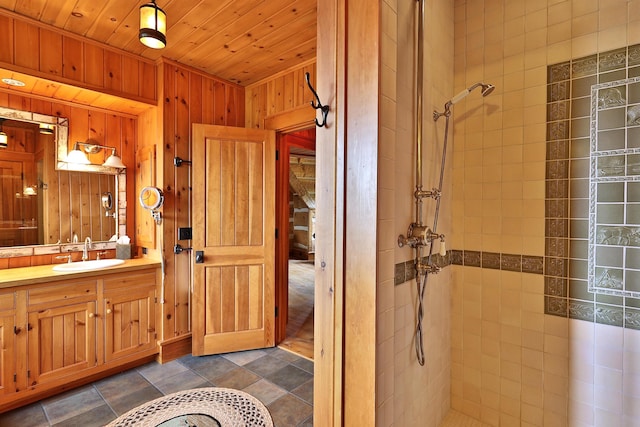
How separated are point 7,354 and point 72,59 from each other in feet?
7.03

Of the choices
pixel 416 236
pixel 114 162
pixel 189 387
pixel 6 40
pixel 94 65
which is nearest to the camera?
pixel 416 236

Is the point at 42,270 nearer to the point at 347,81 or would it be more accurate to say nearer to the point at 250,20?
the point at 250,20

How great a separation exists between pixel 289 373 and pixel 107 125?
282cm

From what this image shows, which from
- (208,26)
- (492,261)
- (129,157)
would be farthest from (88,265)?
(492,261)

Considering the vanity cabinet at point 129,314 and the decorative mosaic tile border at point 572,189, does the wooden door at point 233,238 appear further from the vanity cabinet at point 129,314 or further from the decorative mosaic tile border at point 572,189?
the decorative mosaic tile border at point 572,189

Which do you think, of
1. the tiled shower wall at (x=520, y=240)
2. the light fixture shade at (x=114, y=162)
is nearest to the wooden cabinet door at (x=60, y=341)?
the light fixture shade at (x=114, y=162)

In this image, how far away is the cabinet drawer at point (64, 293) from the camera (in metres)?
2.00

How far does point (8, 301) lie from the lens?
74.7 inches

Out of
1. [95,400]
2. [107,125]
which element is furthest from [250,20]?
[95,400]

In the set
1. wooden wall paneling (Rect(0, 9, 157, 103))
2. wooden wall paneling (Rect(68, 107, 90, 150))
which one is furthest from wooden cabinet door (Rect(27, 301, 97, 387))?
wooden wall paneling (Rect(0, 9, 157, 103))

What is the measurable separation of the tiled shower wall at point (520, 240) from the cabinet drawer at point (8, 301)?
2920mm

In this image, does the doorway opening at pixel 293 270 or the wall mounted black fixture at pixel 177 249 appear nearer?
the wall mounted black fixture at pixel 177 249

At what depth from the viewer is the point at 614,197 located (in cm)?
146

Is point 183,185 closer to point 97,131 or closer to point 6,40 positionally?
point 97,131
